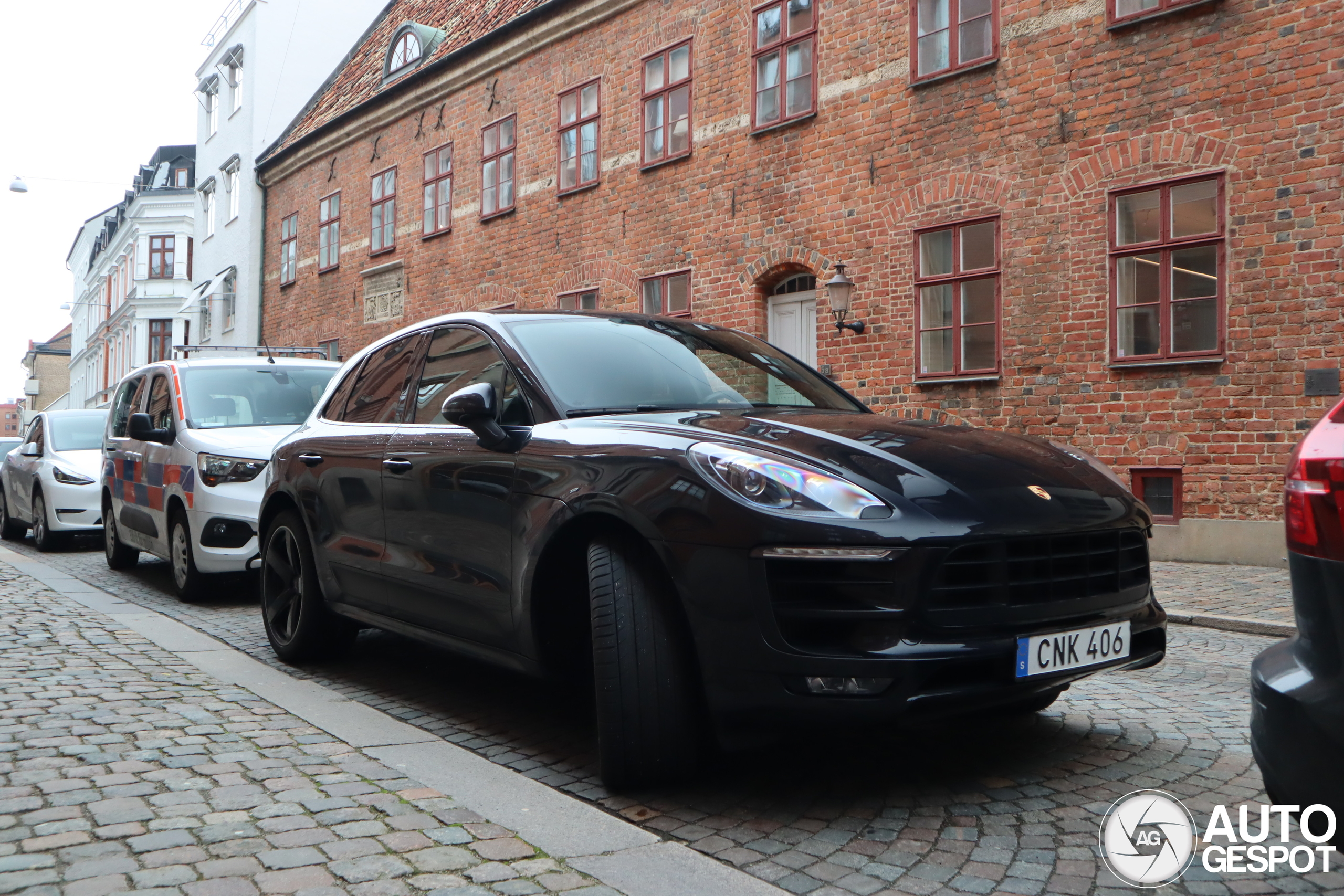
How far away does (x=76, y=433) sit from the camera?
1399 centimetres

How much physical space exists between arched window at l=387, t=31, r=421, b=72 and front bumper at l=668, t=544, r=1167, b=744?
2439cm

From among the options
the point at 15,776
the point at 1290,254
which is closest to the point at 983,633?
the point at 15,776

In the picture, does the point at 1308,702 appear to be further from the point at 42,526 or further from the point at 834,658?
the point at 42,526

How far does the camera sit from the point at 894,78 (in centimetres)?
1361

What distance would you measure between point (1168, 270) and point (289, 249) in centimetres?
2484

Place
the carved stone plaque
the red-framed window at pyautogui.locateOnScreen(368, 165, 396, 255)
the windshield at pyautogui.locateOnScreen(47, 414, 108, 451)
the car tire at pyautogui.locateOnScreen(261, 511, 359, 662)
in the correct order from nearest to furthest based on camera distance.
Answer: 1. the car tire at pyautogui.locateOnScreen(261, 511, 359, 662)
2. the windshield at pyautogui.locateOnScreen(47, 414, 108, 451)
3. the carved stone plaque
4. the red-framed window at pyautogui.locateOnScreen(368, 165, 396, 255)

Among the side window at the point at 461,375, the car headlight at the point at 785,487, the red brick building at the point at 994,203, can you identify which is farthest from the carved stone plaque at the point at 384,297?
the car headlight at the point at 785,487

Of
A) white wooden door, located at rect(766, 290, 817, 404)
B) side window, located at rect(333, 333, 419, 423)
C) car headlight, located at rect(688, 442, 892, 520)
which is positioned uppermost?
white wooden door, located at rect(766, 290, 817, 404)

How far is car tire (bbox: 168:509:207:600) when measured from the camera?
27.3ft

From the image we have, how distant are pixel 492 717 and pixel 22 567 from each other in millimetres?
8097

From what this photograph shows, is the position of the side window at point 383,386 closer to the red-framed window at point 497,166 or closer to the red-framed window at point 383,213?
the red-framed window at point 497,166

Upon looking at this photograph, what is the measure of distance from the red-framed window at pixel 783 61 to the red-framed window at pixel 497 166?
6494mm

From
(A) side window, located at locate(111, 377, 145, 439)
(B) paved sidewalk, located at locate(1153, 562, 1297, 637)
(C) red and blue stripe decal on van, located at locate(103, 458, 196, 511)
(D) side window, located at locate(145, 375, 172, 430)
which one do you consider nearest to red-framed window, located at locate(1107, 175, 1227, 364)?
(B) paved sidewalk, located at locate(1153, 562, 1297, 637)

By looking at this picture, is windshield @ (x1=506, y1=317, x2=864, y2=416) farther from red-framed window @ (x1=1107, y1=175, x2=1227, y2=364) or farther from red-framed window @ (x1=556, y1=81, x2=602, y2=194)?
red-framed window @ (x1=556, y1=81, x2=602, y2=194)
